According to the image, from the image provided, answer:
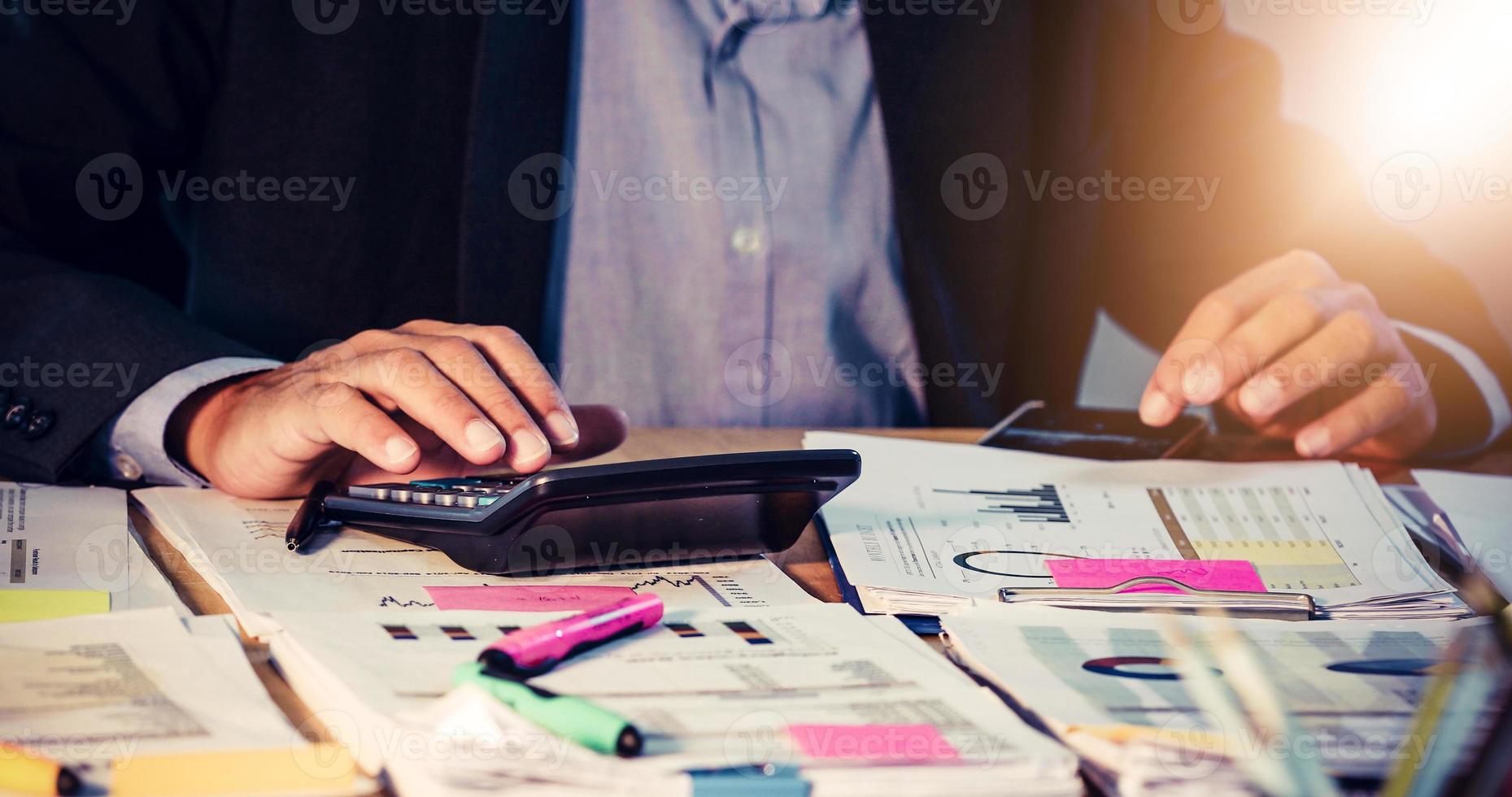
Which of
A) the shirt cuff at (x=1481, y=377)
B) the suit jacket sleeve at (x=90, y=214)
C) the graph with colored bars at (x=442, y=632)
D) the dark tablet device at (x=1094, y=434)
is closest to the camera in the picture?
the graph with colored bars at (x=442, y=632)

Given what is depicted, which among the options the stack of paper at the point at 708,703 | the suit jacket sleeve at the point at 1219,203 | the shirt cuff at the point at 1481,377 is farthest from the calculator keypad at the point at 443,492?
the suit jacket sleeve at the point at 1219,203

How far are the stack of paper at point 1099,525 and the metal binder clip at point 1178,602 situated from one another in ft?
0.06

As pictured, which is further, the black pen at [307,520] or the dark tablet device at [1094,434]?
the dark tablet device at [1094,434]

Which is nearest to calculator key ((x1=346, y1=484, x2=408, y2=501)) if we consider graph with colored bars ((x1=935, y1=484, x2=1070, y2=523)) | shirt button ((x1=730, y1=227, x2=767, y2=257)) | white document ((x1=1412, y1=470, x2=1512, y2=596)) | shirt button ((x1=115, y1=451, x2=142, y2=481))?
shirt button ((x1=115, y1=451, x2=142, y2=481))

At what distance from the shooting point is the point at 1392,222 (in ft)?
4.96

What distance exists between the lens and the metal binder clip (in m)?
0.52

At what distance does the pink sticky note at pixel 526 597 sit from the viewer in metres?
0.49

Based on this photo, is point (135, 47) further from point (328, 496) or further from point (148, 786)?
point (148, 786)

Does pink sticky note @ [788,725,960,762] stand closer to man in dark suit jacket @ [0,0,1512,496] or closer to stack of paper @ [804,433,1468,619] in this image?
stack of paper @ [804,433,1468,619]

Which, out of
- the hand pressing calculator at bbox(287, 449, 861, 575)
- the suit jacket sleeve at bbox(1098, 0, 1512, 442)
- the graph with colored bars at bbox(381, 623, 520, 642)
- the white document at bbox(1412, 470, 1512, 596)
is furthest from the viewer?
the suit jacket sleeve at bbox(1098, 0, 1512, 442)

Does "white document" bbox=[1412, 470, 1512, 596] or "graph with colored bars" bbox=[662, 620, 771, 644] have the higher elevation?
"graph with colored bars" bbox=[662, 620, 771, 644]

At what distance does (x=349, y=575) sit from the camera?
1.76 ft

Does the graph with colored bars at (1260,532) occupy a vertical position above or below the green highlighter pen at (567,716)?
below

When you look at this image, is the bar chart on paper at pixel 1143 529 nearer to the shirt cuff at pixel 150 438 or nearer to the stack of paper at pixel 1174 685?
the stack of paper at pixel 1174 685
